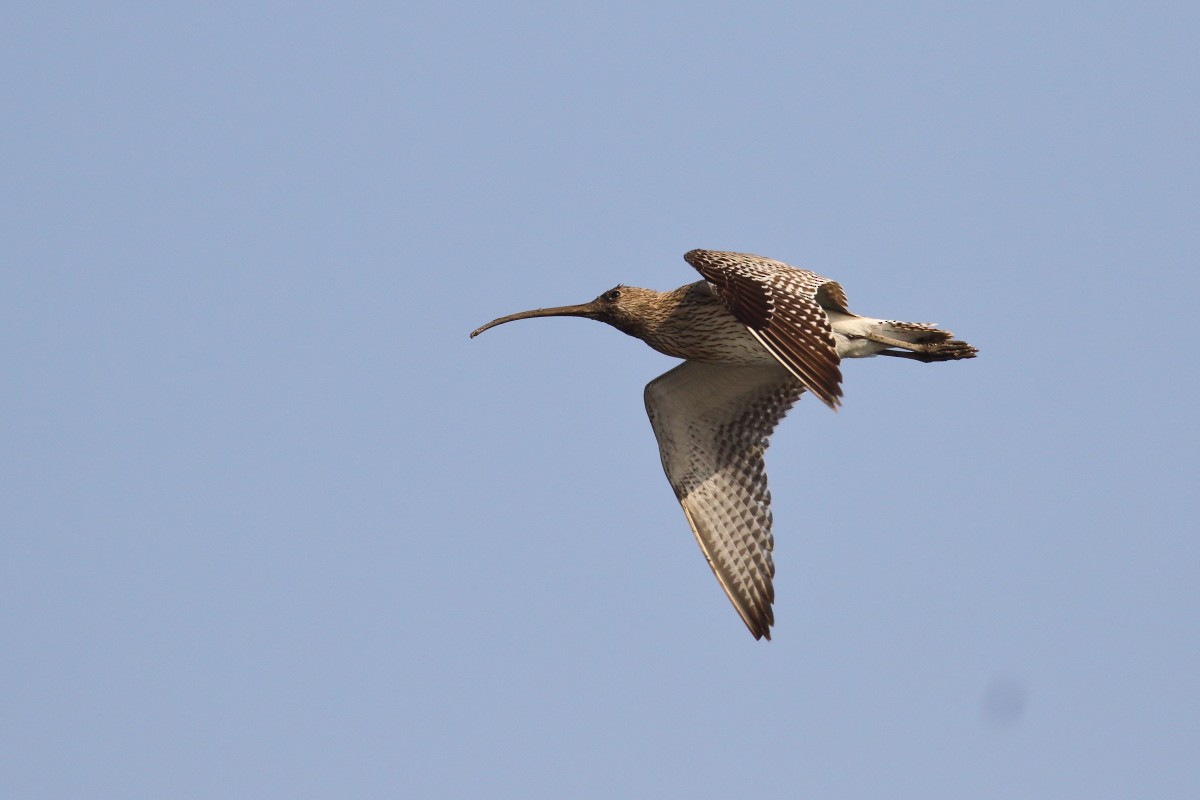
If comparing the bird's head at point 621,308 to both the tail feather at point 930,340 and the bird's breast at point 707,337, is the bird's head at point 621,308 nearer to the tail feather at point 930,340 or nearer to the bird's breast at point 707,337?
the bird's breast at point 707,337

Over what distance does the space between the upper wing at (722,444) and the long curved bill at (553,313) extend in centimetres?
99

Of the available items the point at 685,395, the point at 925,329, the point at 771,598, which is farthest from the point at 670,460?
the point at 925,329

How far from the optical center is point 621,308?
678 inches

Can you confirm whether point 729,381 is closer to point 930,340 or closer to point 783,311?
point 930,340

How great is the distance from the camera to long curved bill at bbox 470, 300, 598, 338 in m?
17.7

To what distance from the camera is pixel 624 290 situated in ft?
57.0

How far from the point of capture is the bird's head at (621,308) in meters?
17.1

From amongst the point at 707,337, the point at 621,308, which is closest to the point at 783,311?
the point at 707,337

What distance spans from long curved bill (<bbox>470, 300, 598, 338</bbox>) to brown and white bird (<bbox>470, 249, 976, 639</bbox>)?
1 centimetres

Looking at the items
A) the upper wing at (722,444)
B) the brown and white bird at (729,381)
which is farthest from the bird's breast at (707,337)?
the upper wing at (722,444)

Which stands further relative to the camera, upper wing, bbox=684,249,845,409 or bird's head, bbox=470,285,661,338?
bird's head, bbox=470,285,661,338

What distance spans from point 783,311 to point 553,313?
166 inches

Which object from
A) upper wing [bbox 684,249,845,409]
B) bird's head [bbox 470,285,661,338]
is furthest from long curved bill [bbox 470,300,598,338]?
upper wing [bbox 684,249,845,409]

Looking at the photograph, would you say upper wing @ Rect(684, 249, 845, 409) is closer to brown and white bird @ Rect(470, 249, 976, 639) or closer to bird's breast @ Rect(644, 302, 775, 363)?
brown and white bird @ Rect(470, 249, 976, 639)
